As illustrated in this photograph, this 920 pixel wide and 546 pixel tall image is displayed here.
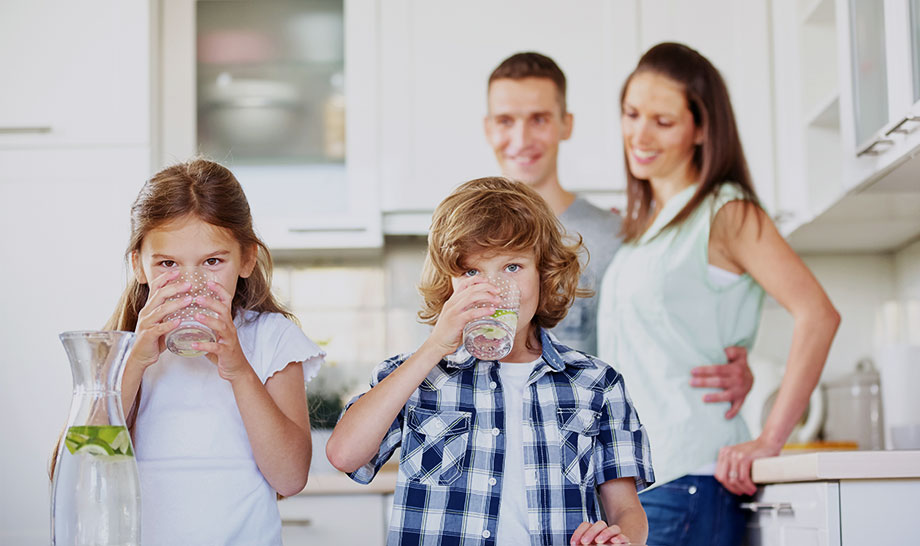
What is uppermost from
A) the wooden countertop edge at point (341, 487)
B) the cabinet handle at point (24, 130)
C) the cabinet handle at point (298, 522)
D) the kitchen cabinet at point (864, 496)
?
the cabinet handle at point (24, 130)

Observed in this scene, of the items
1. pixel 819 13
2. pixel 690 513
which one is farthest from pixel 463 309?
pixel 819 13

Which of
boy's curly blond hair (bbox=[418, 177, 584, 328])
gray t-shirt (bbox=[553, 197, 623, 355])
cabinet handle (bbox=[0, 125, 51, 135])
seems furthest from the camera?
cabinet handle (bbox=[0, 125, 51, 135])

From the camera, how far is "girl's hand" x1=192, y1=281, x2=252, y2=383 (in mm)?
1063

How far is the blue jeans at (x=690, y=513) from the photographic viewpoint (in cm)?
162

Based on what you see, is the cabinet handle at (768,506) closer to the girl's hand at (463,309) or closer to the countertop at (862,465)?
the countertop at (862,465)

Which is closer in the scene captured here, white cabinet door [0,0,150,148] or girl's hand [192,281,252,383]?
girl's hand [192,281,252,383]

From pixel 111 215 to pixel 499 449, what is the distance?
150 centimetres

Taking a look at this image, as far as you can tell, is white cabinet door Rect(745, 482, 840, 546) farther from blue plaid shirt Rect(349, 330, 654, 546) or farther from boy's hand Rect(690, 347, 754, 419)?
blue plaid shirt Rect(349, 330, 654, 546)

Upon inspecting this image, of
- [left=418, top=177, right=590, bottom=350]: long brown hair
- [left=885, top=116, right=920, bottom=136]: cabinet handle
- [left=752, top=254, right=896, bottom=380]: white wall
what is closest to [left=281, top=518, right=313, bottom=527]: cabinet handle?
[left=418, top=177, right=590, bottom=350]: long brown hair

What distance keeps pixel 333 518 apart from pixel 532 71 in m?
1.05

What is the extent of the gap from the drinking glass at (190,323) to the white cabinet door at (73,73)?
1455 mm

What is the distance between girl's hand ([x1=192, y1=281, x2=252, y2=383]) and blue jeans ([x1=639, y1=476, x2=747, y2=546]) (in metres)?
0.80

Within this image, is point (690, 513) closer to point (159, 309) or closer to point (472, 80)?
point (159, 309)

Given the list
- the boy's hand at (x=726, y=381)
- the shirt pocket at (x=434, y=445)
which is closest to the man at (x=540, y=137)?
the boy's hand at (x=726, y=381)
